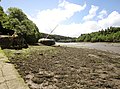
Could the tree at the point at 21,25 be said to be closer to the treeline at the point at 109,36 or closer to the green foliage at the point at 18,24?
the green foliage at the point at 18,24

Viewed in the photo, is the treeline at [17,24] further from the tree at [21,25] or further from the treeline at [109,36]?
the treeline at [109,36]

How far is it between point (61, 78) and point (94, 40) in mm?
157104

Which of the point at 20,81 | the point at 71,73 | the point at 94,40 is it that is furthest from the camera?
the point at 94,40

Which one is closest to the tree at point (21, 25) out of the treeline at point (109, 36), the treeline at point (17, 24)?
the treeline at point (17, 24)

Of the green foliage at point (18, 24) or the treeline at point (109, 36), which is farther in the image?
the treeline at point (109, 36)

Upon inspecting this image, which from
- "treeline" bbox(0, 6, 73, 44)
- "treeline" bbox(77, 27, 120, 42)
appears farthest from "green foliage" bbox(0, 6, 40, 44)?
"treeline" bbox(77, 27, 120, 42)

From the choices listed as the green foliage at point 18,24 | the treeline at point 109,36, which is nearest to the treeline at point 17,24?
the green foliage at point 18,24

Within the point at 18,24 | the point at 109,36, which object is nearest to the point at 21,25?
the point at 18,24

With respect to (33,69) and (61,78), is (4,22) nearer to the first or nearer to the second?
(33,69)

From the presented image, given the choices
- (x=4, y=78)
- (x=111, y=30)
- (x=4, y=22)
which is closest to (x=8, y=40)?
(x=4, y=22)

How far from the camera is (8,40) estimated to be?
77.0 feet

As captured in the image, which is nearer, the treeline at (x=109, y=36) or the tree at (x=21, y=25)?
the tree at (x=21, y=25)

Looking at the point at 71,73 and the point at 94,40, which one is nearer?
the point at 71,73

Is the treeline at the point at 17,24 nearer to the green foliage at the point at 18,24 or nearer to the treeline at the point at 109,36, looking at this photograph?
the green foliage at the point at 18,24
